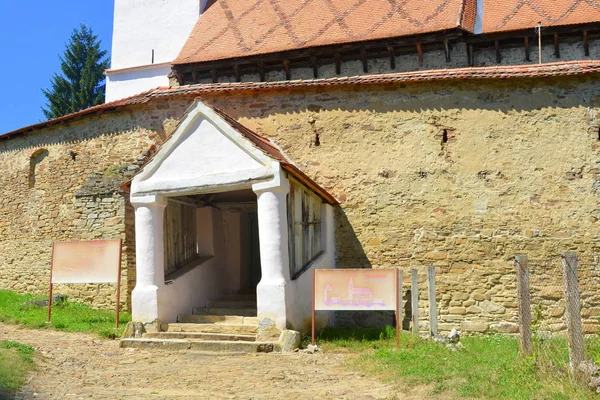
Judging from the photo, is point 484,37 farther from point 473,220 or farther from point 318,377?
point 318,377

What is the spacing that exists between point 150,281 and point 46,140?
6575mm

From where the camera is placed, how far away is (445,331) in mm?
10781

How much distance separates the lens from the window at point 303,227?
31.1 feet

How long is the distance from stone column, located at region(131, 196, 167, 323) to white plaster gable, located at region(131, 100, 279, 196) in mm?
→ 263

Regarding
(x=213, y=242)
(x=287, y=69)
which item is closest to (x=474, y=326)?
(x=213, y=242)

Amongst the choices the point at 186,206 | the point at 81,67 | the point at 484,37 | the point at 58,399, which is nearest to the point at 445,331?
the point at 186,206

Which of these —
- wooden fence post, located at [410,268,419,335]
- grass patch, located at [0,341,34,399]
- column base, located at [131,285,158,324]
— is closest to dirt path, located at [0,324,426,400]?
grass patch, located at [0,341,34,399]

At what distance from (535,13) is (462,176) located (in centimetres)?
681

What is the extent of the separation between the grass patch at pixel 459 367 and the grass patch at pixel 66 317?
3.75 metres

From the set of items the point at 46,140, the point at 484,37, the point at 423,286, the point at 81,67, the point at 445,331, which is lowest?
the point at 445,331

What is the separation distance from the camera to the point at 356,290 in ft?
Answer: 27.7

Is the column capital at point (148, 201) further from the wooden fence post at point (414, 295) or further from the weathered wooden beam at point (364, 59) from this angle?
the weathered wooden beam at point (364, 59)

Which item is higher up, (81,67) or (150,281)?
(81,67)

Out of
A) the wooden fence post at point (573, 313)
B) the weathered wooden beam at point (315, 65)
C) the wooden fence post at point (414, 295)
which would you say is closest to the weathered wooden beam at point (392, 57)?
the weathered wooden beam at point (315, 65)
